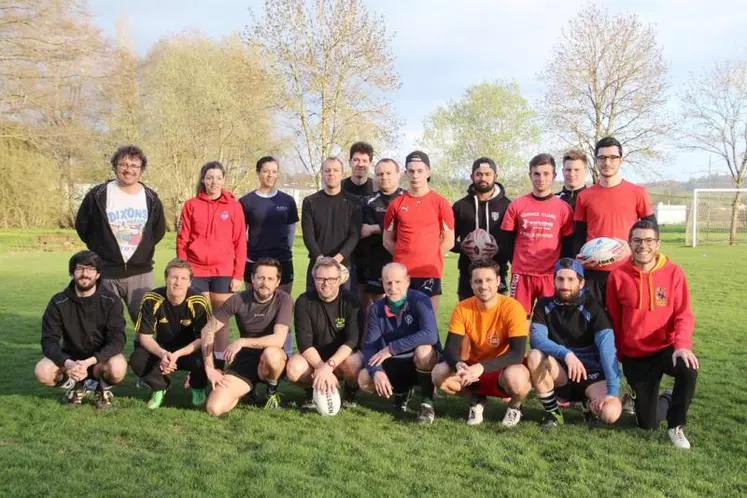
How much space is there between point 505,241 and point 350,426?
2263mm

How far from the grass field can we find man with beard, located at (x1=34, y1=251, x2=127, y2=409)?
23 centimetres

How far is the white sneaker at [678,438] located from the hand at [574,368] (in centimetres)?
66

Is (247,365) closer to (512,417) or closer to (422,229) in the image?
(422,229)

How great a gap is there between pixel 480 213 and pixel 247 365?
8.31 feet

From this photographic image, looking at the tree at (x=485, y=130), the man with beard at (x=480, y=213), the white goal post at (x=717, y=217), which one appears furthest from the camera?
the tree at (x=485, y=130)

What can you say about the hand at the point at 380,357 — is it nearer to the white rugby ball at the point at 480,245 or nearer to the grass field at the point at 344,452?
the grass field at the point at 344,452

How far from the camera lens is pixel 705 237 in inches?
1182

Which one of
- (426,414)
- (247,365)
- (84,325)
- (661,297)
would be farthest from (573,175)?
(84,325)

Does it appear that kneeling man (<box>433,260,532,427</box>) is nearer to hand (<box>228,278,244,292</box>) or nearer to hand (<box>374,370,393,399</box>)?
hand (<box>374,370,393,399</box>)

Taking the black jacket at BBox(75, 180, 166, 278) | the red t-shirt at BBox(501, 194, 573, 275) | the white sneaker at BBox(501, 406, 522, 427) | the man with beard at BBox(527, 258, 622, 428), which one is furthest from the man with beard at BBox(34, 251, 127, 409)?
the red t-shirt at BBox(501, 194, 573, 275)

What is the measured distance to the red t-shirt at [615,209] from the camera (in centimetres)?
504

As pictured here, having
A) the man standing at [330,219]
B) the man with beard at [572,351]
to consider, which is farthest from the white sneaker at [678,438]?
the man standing at [330,219]

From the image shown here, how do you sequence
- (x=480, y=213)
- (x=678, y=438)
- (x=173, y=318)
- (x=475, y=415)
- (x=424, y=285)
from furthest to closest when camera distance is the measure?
1. (x=480, y=213)
2. (x=424, y=285)
3. (x=173, y=318)
4. (x=475, y=415)
5. (x=678, y=438)

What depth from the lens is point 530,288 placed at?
534 cm
